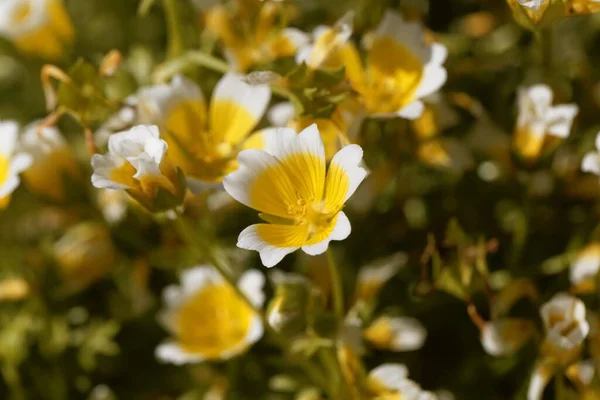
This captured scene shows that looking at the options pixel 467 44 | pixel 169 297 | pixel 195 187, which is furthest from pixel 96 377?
pixel 467 44

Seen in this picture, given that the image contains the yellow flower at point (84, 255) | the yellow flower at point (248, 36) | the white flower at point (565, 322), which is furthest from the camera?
the yellow flower at point (84, 255)

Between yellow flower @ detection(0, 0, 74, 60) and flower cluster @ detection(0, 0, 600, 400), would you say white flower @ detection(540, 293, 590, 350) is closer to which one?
flower cluster @ detection(0, 0, 600, 400)

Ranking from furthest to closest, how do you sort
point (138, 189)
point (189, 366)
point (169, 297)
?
point (189, 366), point (169, 297), point (138, 189)

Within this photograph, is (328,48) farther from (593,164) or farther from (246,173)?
(593,164)

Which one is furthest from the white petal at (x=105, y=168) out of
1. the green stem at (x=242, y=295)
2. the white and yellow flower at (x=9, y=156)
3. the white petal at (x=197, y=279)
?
the white petal at (x=197, y=279)

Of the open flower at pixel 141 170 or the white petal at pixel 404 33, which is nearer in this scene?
the open flower at pixel 141 170

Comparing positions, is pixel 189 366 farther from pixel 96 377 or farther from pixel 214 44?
pixel 214 44

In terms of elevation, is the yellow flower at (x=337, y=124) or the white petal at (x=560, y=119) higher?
the yellow flower at (x=337, y=124)

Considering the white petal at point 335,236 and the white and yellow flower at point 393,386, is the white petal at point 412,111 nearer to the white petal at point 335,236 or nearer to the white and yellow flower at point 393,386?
the white petal at point 335,236

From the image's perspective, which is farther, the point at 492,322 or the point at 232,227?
the point at 232,227
